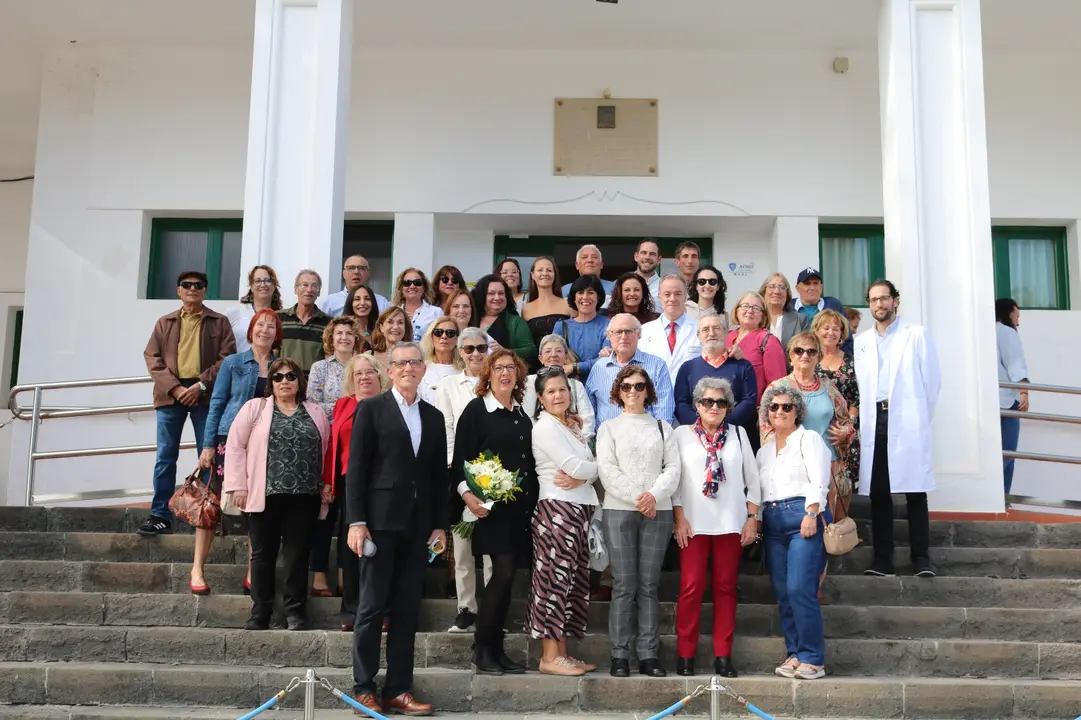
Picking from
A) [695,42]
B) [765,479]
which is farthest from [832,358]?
[695,42]

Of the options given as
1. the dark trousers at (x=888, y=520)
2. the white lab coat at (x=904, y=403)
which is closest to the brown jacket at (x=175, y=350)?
the white lab coat at (x=904, y=403)

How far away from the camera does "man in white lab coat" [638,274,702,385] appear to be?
690 cm

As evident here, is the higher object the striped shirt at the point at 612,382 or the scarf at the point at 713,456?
the striped shirt at the point at 612,382

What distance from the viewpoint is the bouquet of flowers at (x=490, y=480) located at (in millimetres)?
5535

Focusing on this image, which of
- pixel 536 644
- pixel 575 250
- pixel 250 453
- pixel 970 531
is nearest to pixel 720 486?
pixel 536 644

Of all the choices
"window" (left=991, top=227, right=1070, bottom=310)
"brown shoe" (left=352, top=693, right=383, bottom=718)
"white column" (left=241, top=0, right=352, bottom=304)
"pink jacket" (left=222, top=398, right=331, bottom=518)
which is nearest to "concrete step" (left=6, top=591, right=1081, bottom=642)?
"pink jacket" (left=222, top=398, right=331, bottom=518)

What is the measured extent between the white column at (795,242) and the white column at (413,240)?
11.4 feet

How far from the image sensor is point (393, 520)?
17.3 ft

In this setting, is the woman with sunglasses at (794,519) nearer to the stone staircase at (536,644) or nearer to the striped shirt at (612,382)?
the stone staircase at (536,644)

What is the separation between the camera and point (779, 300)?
23.8 ft

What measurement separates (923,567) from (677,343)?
2.06m

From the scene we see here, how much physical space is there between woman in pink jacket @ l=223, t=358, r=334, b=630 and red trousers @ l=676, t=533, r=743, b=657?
2088 millimetres

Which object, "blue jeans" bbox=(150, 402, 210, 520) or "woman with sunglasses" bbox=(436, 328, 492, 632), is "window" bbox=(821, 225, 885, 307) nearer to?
"woman with sunglasses" bbox=(436, 328, 492, 632)

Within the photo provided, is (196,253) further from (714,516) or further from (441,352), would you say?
(714,516)
